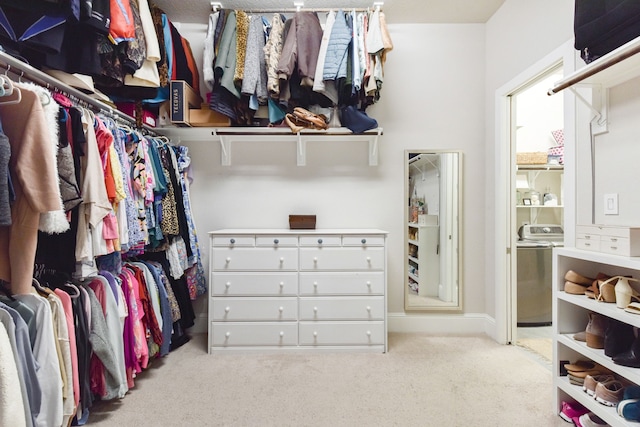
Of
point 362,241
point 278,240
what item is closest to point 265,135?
point 278,240

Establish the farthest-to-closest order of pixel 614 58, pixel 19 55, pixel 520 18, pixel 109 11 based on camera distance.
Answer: pixel 520 18, pixel 109 11, pixel 19 55, pixel 614 58

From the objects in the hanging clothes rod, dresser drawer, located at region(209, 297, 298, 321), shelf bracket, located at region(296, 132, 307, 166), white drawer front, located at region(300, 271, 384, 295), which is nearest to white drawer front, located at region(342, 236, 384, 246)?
white drawer front, located at region(300, 271, 384, 295)

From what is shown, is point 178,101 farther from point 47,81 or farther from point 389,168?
point 389,168

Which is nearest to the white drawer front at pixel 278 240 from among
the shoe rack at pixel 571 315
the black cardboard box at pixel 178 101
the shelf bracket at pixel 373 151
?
the shelf bracket at pixel 373 151

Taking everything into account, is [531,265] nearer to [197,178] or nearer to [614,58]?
[614,58]

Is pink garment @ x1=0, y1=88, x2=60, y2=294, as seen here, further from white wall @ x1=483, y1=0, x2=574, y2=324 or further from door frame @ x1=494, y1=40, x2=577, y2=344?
door frame @ x1=494, y1=40, x2=577, y2=344

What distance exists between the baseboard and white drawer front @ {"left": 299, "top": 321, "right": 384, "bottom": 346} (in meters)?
0.48

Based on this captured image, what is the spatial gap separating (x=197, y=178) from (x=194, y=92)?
2.32ft

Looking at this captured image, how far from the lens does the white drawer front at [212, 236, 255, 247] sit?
93.7 inches

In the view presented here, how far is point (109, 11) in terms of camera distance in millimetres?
1646

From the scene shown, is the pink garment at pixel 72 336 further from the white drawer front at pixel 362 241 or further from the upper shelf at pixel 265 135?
the white drawer front at pixel 362 241

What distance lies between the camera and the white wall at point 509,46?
1972mm

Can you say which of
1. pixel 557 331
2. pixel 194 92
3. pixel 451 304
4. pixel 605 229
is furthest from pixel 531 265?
pixel 194 92

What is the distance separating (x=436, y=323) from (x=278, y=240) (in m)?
1.58
